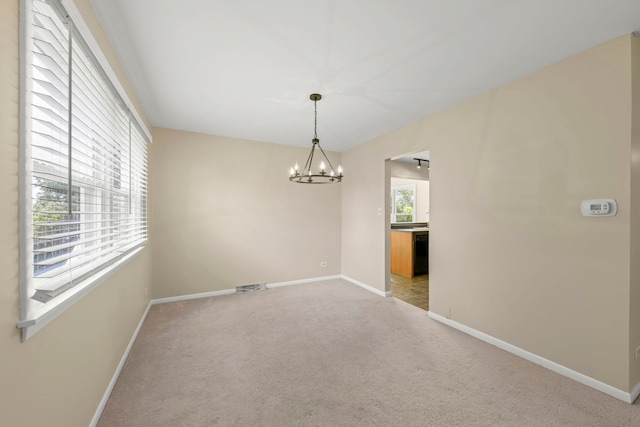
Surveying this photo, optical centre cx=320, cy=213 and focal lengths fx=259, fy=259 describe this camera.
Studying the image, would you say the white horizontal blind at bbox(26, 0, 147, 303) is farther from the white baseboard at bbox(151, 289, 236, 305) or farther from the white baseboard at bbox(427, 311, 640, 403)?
the white baseboard at bbox(427, 311, 640, 403)

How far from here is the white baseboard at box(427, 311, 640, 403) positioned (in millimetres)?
1867

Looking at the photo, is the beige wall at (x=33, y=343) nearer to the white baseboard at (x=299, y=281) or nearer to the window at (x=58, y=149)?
the window at (x=58, y=149)

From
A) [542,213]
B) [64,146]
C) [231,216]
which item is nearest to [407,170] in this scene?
[542,213]

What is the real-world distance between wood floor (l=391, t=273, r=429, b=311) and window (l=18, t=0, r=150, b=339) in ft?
12.1

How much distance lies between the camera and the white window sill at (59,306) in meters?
0.98

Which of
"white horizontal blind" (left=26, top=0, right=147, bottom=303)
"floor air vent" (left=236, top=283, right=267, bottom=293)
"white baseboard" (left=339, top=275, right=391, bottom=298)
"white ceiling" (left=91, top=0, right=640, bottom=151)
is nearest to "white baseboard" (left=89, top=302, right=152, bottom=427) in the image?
"white horizontal blind" (left=26, top=0, right=147, bottom=303)

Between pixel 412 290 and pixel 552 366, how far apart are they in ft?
7.60

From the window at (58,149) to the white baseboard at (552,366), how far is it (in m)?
3.37

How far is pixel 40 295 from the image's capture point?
1.07 metres

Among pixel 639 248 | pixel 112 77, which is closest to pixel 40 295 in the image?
pixel 112 77

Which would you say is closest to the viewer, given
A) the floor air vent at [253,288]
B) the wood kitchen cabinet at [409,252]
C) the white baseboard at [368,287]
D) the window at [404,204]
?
the white baseboard at [368,287]

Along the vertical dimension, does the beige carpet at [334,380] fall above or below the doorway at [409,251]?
below

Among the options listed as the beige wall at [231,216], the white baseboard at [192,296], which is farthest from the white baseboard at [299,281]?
the white baseboard at [192,296]

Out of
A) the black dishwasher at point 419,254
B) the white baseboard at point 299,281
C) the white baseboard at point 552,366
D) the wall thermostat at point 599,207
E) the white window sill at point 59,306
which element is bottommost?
the white baseboard at point 552,366
